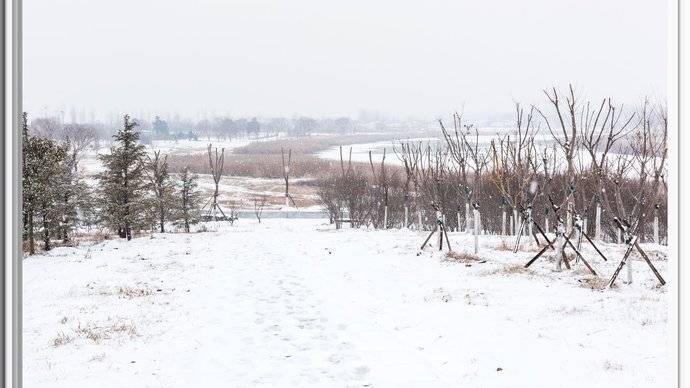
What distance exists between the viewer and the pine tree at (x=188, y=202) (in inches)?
425

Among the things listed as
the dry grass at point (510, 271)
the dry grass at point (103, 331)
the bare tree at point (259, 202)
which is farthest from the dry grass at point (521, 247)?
the bare tree at point (259, 202)

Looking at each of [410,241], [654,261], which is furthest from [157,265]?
[654,261]

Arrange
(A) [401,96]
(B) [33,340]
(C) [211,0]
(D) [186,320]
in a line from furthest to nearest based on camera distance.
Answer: (A) [401,96], (C) [211,0], (D) [186,320], (B) [33,340]

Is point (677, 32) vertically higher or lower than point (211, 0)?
lower

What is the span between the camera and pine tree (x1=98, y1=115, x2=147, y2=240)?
900cm

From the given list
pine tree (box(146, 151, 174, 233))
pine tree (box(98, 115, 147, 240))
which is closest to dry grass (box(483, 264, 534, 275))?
pine tree (box(98, 115, 147, 240))

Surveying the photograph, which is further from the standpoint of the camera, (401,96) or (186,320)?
(401,96)

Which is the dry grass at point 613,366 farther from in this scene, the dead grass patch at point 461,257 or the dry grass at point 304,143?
the dry grass at point 304,143

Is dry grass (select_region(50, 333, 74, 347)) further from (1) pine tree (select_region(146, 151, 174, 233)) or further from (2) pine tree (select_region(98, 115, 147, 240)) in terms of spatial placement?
(1) pine tree (select_region(146, 151, 174, 233))

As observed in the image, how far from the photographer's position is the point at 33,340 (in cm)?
307

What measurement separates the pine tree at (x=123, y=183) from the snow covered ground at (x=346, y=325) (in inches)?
116

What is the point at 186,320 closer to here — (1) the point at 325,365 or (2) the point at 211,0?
(1) the point at 325,365

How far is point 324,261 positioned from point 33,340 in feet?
11.7

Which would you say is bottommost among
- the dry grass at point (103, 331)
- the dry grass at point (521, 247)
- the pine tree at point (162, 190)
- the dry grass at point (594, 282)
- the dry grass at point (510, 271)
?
the dry grass at point (521, 247)
